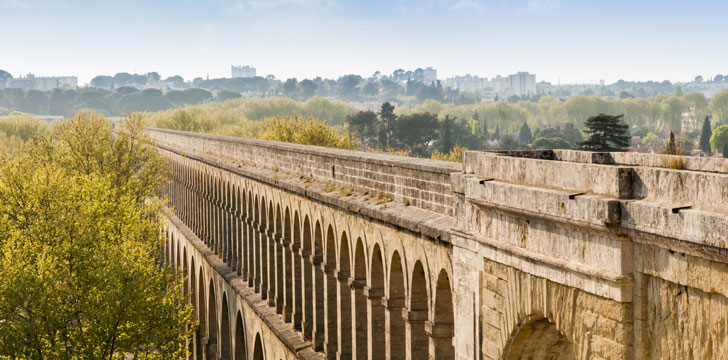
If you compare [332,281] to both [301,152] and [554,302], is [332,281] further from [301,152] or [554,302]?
[554,302]

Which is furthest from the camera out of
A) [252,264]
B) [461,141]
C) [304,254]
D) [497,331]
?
[461,141]

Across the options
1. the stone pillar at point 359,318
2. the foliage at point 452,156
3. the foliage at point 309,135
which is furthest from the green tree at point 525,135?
the stone pillar at point 359,318

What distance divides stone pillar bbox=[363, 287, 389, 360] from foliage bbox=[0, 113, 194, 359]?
7952mm

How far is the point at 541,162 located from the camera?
32.6 feet

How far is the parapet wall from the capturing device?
14477mm

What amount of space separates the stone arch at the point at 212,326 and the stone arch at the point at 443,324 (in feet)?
84.0

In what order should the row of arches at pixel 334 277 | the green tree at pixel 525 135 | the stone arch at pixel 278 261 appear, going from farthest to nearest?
the green tree at pixel 525 135 < the stone arch at pixel 278 261 < the row of arches at pixel 334 277

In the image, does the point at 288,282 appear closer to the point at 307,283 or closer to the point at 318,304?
the point at 307,283

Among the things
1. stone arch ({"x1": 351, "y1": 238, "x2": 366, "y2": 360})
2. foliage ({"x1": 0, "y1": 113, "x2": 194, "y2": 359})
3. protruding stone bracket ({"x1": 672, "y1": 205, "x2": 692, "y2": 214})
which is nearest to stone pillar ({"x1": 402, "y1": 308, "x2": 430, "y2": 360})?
stone arch ({"x1": 351, "y1": 238, "x2": 366, "y2": 360})

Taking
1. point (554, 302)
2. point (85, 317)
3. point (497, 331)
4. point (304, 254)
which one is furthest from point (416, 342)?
point (85, 317)

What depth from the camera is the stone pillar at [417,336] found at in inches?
583

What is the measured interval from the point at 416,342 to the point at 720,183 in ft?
26.7

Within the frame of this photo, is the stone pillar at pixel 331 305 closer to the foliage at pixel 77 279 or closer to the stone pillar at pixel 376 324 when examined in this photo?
the stone pillar at pixel 376 324

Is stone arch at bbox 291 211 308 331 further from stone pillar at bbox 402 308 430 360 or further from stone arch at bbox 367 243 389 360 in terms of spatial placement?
stone pillar at bbox 402 308 430 360
